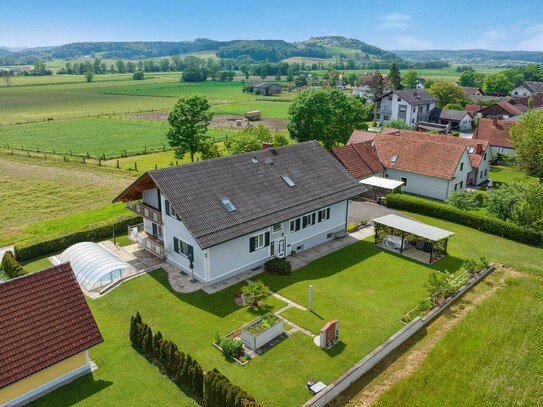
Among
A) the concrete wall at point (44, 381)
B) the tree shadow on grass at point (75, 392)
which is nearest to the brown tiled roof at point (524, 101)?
the tree shadow on grass at point (75, 392)

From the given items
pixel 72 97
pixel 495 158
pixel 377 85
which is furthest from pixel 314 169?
pixel 72 97

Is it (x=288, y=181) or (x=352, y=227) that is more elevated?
(x=288, y=181)

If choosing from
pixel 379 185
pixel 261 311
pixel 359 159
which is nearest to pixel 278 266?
pixel 261 311

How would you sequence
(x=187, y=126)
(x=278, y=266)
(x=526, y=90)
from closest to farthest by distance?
(x=278, y=266)
(x=187, y=126)
(x=526, y=90)

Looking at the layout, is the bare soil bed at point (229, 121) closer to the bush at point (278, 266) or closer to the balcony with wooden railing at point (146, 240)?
the balcony with wooden railing at point (146, 240)

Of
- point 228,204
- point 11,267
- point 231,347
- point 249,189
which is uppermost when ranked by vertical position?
point 249,189

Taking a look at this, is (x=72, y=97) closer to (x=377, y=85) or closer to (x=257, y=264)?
(x=377, y=85)

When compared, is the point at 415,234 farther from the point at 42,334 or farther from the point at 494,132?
the point at 494,132
